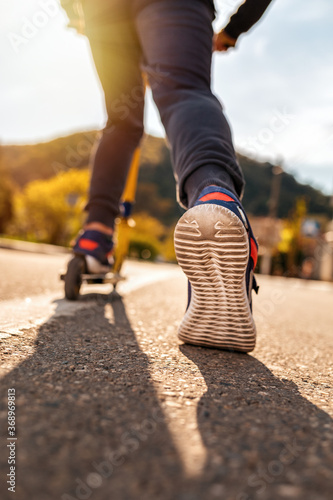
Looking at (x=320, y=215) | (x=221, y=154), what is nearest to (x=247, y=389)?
(x=221, y=154)

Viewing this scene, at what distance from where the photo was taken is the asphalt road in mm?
458

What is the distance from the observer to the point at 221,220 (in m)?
1.08

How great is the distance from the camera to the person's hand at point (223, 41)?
A: 1.70 metres

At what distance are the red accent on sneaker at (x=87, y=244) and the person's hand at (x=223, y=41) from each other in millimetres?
960

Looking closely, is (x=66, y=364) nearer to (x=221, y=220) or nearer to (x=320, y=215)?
(x=221, y=220)

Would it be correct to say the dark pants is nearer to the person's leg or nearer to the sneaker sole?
the person's leg

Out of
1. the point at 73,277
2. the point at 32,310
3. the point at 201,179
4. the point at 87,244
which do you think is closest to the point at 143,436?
the point at 201,179

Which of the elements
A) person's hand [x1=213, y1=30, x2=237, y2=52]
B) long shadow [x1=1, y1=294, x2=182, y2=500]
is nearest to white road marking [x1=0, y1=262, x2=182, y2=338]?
long shadow [x1=1, y1=294, x2=182, y2=500]

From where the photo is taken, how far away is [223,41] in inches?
67.7

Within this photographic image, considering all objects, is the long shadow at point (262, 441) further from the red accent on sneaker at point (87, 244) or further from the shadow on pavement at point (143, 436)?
the red accent on sneaker at point (87, 244)

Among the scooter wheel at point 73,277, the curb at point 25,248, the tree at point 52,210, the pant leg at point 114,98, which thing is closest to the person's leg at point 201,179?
the pant leg at point 114,98

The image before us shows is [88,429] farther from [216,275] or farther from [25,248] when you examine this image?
[25,248]

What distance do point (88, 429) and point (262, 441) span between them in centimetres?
23

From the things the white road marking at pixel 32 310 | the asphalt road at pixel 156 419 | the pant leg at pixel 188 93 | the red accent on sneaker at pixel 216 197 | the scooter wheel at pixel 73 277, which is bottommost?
the white road marking at pixel 32 310
